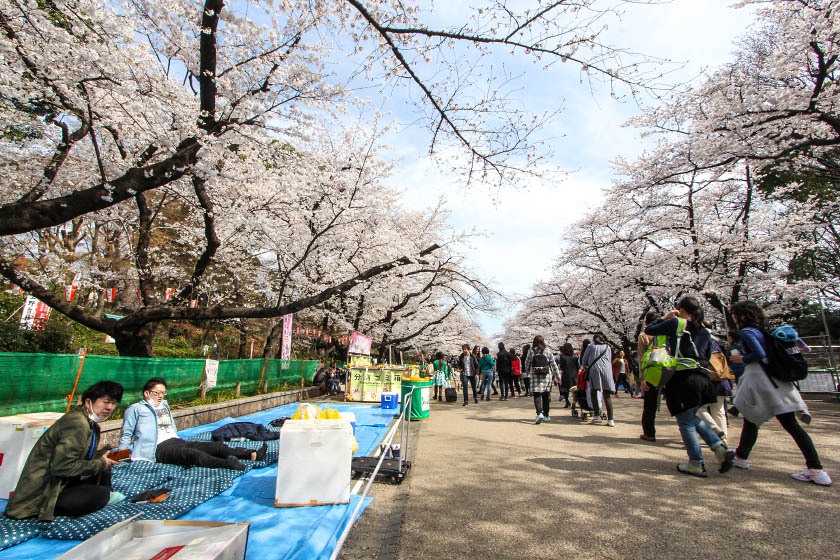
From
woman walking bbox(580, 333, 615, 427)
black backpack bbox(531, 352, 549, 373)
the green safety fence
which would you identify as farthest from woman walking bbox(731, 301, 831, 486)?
the green safety fence

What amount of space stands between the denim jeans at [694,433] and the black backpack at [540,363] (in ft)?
12.2

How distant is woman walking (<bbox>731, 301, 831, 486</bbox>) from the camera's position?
148 inches

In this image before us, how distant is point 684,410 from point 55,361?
7446mm

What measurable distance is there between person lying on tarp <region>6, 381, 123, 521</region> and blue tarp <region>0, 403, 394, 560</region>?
0.29 metres

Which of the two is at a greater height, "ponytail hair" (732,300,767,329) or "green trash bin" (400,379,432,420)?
"ponytail hair" (732,300,767,329)

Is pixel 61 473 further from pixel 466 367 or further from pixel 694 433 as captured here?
pixel 466 367

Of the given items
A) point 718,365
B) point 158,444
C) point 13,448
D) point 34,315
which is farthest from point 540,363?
point 34,315

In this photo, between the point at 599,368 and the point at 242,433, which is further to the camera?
the point at 599,368

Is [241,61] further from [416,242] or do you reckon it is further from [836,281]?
[836,281]

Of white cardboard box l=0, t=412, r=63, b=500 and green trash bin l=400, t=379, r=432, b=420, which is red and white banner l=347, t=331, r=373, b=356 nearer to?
green trash bin l=400, t=379, r=432, b=420

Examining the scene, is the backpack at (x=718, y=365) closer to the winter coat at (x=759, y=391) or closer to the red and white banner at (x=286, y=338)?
the winter coat at (x=759, y=391)

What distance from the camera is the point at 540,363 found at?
805 cm

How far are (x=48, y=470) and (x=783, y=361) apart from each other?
604cm

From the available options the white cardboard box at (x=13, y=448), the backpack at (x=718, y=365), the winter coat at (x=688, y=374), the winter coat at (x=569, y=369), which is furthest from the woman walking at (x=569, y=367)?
the white cardboard box at (x=13, y=448)
